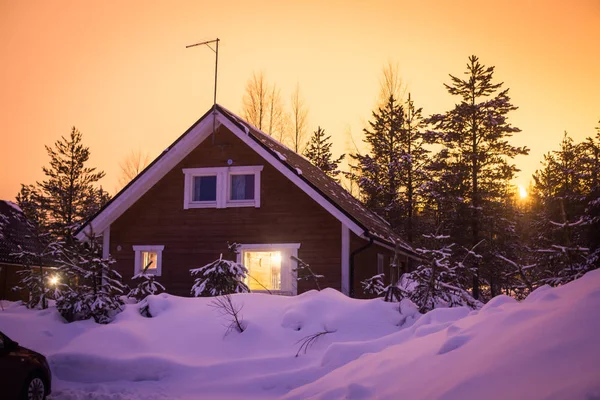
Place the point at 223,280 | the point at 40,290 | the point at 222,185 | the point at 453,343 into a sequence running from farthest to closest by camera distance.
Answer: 1. the point at 222,185
2. the point at 223,280
3. the point at 40,290
4. the point at 453,343

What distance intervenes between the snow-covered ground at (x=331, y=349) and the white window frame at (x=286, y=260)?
4.87 m

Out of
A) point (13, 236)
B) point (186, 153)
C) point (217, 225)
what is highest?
point (186, 153)

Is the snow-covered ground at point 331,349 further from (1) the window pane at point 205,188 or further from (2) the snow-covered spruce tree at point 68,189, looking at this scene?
(2) the snow-covered spruce tree at point 68,189

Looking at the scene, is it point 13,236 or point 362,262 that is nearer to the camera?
point 362,262

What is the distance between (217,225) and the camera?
1795 centimetres

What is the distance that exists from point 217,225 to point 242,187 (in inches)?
56.8

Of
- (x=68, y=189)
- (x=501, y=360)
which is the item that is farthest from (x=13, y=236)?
(x=501, y=360)

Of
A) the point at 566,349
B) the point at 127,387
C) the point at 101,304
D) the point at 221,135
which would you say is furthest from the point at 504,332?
the point at 221,135

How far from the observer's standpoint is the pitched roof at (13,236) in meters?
31.9

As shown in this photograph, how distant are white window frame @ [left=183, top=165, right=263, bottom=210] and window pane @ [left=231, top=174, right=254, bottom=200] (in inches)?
5.9

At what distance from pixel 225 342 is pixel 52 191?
39.8 m

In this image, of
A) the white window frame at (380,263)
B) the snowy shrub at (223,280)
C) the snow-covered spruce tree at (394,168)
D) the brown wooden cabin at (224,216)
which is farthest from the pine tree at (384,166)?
the snowy shrub at (223,280)

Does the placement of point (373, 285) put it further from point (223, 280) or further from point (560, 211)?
point (560, 211)

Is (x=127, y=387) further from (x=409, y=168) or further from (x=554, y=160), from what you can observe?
(x=554, y=160)
